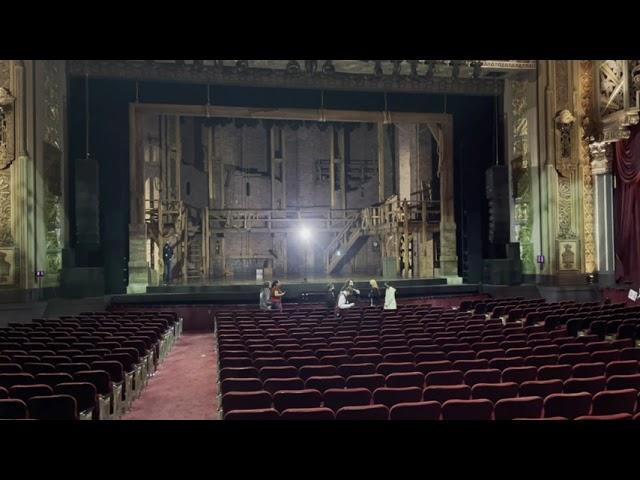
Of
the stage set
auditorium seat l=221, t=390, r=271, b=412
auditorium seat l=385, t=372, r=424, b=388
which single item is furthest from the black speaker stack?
auditorium seat l=221, t=390, r=271, b=412

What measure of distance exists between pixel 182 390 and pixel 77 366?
171 centimetres

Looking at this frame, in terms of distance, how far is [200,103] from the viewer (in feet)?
60.8

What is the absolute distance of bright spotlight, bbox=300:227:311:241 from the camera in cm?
2656

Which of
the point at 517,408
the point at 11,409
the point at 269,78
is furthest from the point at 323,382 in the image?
the point at 269,78

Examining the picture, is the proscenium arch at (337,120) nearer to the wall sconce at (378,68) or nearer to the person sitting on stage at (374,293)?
the wall sconce at (378,68)

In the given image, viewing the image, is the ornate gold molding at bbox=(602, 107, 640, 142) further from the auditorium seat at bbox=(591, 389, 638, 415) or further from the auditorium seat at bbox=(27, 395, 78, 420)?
the auditorium seat at bbox=(27, 395, 78, 420)

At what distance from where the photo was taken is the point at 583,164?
55.1 ft

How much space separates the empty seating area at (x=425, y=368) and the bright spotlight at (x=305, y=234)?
15.6 meters

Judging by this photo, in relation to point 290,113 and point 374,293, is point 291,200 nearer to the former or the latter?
point 290,113

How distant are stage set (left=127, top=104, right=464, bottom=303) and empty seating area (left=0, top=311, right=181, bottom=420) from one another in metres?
7.50

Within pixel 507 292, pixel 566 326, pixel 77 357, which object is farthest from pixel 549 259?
pixel 77 357

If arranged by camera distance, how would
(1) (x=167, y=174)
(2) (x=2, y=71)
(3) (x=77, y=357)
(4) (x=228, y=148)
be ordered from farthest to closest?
1. (4) (x=228, y=148)
2. (1) (x=167, y=174)
3. (2) (x=2, y=71)
4. (3) (x=77, y=357)
